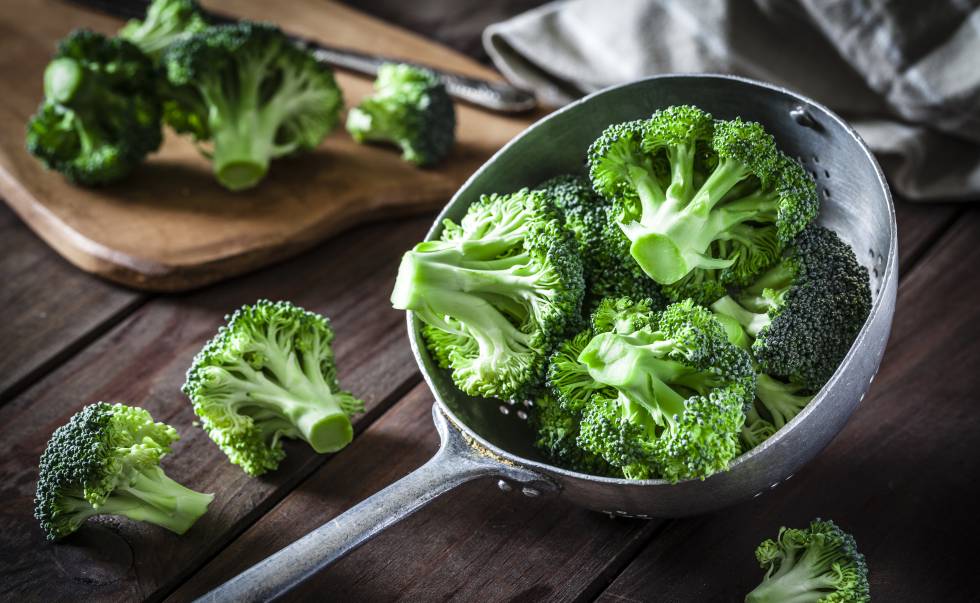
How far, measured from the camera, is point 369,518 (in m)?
1.33

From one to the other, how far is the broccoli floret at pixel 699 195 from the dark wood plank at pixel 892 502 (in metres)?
0.34

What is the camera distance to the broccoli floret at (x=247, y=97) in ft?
7.13

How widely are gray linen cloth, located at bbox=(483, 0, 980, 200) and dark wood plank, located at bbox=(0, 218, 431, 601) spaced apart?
1.86 ft

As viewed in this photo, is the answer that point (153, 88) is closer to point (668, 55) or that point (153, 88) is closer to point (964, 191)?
point (668, 55)

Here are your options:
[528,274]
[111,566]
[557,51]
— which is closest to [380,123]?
[557,51]

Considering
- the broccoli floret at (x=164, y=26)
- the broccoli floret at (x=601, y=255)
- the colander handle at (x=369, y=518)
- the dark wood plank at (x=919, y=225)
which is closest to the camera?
the colander handle at (x=369, y=518)

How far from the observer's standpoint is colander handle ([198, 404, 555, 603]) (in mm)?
1269

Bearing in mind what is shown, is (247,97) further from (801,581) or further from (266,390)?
(801,581)

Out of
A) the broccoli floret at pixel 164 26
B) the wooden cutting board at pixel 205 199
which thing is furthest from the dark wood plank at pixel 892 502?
the broccoli floret at pixel 164 26

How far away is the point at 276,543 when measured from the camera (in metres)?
1.55

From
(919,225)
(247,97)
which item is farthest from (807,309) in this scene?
(247,97)

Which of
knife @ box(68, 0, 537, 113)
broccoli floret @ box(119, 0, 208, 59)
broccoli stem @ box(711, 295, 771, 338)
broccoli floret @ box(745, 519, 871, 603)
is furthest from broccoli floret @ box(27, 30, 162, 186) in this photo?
broccoli floret @ box(745, 519, 871, 603)

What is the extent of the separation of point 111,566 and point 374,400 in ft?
1.63

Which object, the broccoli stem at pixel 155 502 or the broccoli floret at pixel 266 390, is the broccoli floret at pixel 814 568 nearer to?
the broccoli floret at pixel 266 390
